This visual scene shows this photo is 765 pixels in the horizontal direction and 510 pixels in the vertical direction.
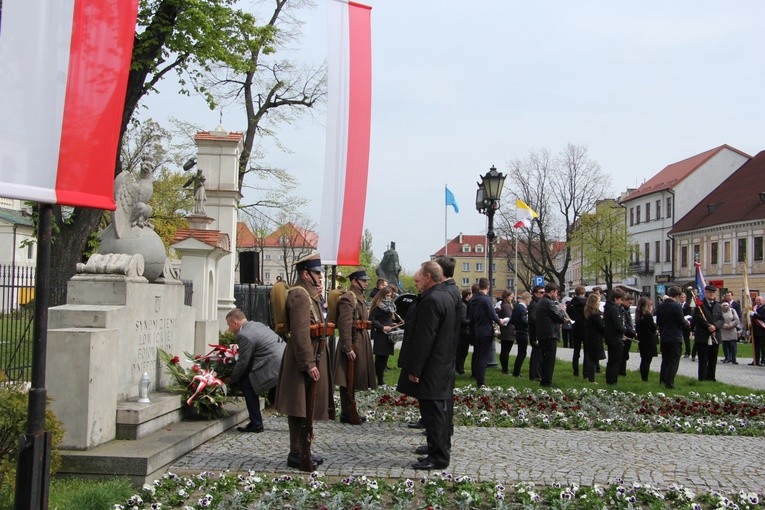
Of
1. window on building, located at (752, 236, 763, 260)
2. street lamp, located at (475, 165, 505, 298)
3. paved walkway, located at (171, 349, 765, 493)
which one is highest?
window on building, located at (752, 236, 763, 260)

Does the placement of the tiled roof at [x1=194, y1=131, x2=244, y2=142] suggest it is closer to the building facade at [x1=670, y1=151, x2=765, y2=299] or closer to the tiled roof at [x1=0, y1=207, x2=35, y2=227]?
the building facade at [x1=670, y1=151, x2=765, y2=299]

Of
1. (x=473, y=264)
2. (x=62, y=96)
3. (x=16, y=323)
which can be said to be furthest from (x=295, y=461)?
(x=473, y=264)

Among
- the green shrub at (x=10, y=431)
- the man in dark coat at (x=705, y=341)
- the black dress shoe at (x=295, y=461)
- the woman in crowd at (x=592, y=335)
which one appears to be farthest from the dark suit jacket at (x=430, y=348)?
the man in dark coat at (x=705, y=341)

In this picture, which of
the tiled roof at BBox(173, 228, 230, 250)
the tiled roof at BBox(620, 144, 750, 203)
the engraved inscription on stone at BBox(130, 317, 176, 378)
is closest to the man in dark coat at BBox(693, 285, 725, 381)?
the engraved inscription on stone at BBox(130, 317, 176, 378)

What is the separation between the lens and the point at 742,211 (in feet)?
200

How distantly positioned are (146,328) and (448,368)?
11.0 ft

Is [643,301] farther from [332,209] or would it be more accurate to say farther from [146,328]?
[146,328]

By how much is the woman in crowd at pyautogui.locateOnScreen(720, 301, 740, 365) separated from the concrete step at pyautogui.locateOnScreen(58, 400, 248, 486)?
1638 centimetres

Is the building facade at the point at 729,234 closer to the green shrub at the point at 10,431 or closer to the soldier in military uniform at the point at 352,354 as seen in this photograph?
the soldier in military uniform at the point at 352,354

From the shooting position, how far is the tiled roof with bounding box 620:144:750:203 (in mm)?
73375

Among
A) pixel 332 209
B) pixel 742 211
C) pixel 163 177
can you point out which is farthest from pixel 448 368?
pixel 742 211

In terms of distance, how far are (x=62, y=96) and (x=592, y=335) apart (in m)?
12.6

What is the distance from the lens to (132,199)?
9.47 meters

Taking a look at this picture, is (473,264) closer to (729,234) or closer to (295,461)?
(729,234)
